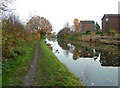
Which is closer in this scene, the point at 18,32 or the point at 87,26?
the point at 18,32

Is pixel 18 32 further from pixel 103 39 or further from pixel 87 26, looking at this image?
pixel 87 26

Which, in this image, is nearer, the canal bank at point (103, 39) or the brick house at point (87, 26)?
the canal bank at point (103, 39)

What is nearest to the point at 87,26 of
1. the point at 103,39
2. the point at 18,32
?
the point at 103,39

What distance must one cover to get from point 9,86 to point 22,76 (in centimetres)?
112

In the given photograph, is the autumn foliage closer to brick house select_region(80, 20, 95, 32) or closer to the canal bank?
the canal bank

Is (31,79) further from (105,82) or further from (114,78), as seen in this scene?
(114,78)

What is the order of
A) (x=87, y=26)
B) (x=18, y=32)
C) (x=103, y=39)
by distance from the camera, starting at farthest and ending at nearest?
(x=87, y=26), (x=103, y=39), (x=18, y=32)

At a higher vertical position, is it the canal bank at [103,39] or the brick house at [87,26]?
the brick house at [87,26]

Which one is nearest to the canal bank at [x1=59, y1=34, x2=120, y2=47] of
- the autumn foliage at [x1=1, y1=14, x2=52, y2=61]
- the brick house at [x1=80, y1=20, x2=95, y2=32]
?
the autumn foliage at [x1=1, y1=14, x2=52, y2=61]

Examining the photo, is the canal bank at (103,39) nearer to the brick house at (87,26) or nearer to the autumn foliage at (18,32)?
the autumn foliage at (18,32)

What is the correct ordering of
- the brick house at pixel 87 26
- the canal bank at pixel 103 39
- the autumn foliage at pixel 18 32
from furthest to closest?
the brick house at pixel 87 26 < the canal bank at pixel 103 39 < the autumn foliage at pixel 18 32

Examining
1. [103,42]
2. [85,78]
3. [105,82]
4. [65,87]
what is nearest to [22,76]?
[65,87]

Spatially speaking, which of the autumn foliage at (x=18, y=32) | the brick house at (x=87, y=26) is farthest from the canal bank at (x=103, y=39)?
the brick house at (x=87, y=26)

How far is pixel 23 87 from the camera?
499cm
